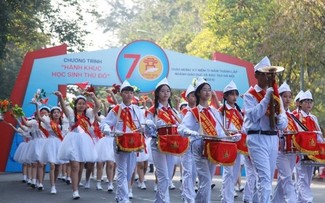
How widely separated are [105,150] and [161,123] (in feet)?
19.6

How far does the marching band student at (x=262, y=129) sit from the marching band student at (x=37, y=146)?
933 cm

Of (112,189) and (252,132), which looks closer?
(252,132)

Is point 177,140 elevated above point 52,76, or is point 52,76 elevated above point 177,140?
point 52,76

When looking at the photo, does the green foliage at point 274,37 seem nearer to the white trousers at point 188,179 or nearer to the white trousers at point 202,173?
the white trousers at point 188,179

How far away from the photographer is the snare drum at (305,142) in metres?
13.0

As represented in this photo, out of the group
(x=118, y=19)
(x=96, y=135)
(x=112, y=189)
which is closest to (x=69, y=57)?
(x=96, y=135)

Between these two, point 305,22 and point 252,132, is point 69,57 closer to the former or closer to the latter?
point 305,22

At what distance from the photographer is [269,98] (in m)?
10.9

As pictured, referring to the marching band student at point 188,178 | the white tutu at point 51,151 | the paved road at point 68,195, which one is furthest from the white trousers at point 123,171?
the white tutu at point 51,151

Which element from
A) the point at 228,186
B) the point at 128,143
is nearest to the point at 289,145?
the point at 228,186

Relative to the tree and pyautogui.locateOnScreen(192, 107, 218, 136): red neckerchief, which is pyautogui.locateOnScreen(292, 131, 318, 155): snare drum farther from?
the tree

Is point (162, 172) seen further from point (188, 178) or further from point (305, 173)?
point (305, 173)

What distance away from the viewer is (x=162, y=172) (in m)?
13.1

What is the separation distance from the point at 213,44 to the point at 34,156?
25.3m
